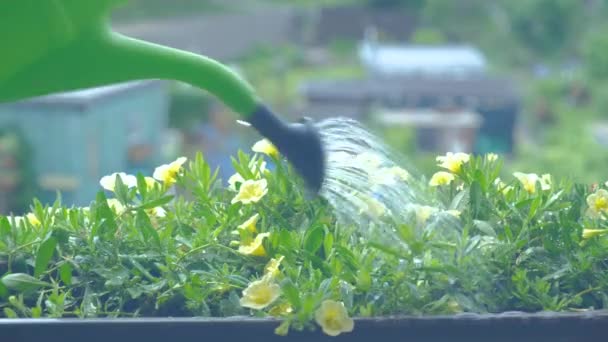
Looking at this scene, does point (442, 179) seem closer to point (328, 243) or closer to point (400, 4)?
point (328, 243)

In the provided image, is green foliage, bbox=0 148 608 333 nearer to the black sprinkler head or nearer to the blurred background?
the black sprinkler head

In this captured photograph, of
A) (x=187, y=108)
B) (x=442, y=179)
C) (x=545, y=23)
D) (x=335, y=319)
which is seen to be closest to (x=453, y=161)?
(x=442, y=179)

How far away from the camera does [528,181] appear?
33.0 inches

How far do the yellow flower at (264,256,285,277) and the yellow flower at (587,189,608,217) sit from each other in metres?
0.28

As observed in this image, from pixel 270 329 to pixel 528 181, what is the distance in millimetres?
311

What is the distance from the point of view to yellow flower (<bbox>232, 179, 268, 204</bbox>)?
0.77 meters

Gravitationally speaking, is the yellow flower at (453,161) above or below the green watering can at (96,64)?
below

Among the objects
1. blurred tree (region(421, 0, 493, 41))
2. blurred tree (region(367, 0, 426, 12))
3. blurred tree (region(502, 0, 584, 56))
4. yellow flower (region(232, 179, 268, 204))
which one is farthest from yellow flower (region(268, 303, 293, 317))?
blurred tree (region(367, 0, 426, 12))

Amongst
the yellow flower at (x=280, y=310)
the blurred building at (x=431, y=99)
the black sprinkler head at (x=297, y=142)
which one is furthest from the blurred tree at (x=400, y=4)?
the yellow flower at (x=280, y=310)

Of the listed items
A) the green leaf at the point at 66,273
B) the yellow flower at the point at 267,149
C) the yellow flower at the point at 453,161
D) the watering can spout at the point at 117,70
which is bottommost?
the green leaf at the point at 66,273

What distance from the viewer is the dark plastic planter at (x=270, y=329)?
0.66 m

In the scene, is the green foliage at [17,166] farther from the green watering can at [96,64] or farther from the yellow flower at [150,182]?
the green watering can at [96,64]

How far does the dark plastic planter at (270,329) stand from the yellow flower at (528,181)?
0.58ft

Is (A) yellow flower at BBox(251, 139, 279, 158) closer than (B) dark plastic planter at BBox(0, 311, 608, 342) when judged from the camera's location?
No
